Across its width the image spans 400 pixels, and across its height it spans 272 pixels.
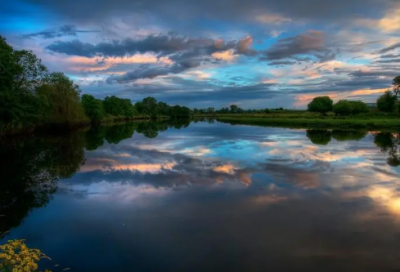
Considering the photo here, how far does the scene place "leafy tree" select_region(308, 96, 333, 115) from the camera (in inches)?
4348

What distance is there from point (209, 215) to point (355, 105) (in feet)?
332

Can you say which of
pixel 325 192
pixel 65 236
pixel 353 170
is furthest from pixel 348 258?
pixel 353 170

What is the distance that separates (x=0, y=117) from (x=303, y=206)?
33.7 meters

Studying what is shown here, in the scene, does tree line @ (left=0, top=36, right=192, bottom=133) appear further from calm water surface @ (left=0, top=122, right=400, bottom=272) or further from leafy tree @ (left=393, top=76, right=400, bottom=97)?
leafy tree @ (left=393, top=76, right=400, bottom=97)

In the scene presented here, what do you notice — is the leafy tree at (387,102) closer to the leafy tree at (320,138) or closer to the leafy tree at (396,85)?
the leafy tree at (396,85)

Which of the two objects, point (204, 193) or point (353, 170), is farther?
point (353, 170)

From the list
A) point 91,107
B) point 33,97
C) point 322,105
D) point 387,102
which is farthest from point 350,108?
point 33,97

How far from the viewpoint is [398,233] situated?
9.02m

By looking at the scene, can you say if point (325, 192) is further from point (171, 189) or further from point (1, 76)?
point (1, 76)

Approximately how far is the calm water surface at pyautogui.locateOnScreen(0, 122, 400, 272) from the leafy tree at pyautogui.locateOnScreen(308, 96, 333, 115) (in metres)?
96.8

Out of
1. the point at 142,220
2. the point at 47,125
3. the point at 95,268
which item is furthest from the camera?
the point at 47,125

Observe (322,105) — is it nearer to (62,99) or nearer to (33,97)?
(62,99)

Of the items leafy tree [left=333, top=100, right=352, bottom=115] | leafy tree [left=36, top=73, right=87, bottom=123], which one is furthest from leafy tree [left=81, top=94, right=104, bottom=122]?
leafy tree [left=333, top=100, right=352, bottom=115]

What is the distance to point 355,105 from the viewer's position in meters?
97.2
